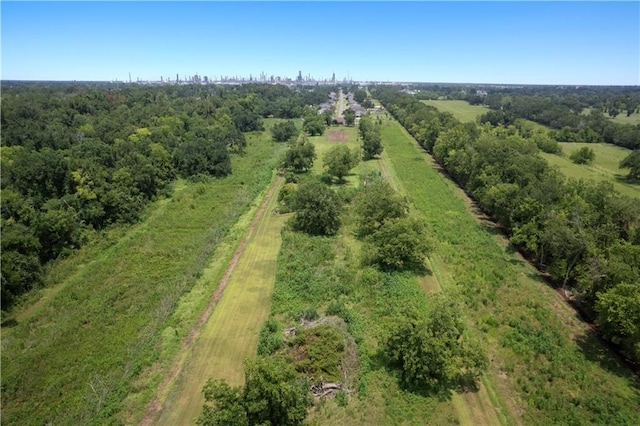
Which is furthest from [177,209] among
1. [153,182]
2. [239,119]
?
[239,119]

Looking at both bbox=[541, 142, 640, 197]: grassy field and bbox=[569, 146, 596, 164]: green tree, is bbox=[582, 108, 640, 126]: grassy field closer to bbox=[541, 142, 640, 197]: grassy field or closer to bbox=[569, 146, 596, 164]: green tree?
bbox=[541, 142, 640, 197]: grassy field

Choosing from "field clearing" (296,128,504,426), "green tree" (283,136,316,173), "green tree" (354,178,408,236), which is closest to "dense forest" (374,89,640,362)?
"field clearing" (296,128,504,426)

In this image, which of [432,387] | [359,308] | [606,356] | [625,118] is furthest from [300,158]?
[625,118]

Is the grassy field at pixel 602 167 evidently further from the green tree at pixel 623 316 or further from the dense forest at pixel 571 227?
the green tree at pixel 623 316

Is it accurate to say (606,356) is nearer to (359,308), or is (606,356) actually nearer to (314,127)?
(359,308)

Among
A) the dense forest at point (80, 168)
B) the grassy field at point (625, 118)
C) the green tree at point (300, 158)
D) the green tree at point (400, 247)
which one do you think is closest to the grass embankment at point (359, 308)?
the green tree at point (400, 247)

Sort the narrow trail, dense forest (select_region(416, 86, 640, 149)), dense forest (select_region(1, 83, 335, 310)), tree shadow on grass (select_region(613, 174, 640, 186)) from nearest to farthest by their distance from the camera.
A: the narrow trail
dense forest (select_region(1, 83, 335, 310))
tree shadow on grass (select_region(613, 174, 640, 186))
dense forest (select_region(416, 86, 640, 149))
